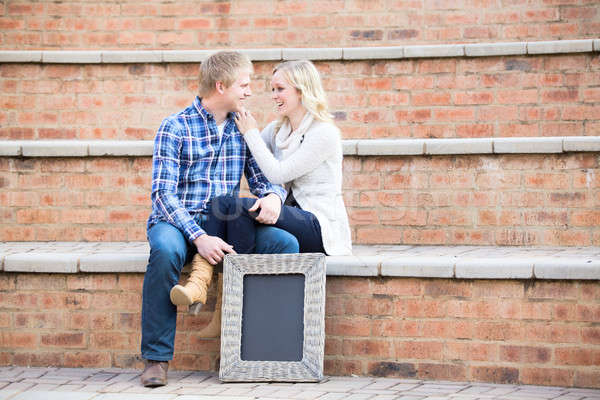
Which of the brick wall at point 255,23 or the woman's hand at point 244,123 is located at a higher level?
the brick wall at point 255,23

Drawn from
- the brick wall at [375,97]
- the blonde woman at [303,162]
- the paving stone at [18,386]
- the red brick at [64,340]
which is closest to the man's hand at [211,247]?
the blonde woman at [303,162]

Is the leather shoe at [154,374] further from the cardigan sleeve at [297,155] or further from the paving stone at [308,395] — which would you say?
the cardigan sleeve at [297,155]

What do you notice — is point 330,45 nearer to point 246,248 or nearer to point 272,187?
point 272,187

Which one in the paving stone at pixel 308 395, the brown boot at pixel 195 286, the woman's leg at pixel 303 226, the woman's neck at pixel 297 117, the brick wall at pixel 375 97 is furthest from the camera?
the brick wall at pixel 375 97

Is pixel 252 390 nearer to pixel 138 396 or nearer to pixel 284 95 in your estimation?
pixel 138 396

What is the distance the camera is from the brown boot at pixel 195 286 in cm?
321

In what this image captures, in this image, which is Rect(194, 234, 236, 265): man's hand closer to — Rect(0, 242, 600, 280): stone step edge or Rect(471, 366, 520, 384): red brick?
Rect(0, 242, 600, 280): stone step edge

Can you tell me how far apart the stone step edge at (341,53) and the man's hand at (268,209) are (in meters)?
1.73

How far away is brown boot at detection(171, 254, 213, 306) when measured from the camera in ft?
10.5

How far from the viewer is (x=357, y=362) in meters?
3.53

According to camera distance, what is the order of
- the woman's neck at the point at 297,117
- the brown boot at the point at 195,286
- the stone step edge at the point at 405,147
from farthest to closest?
the stone step edge at the point at 405,147
the woman's neck at the point at 297,117
the brown boot at the point at 195,286

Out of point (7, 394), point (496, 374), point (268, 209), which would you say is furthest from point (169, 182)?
point (496, 374)

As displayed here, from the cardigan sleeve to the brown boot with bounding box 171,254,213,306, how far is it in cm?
56

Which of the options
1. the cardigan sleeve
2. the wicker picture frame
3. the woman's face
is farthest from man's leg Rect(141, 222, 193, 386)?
the woman's face
